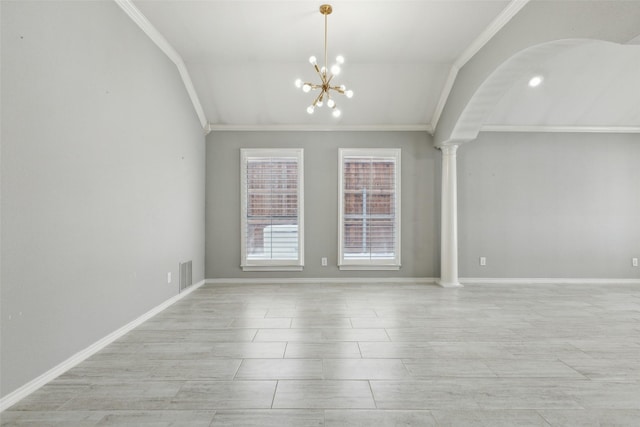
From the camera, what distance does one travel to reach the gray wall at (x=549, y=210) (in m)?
5.93

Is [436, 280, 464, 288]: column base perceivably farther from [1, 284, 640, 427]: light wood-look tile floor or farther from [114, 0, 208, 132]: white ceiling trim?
[114, 0, 208, 132]: white ceiling trim

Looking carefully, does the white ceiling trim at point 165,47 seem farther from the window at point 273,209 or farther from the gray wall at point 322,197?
the window at point 273,209

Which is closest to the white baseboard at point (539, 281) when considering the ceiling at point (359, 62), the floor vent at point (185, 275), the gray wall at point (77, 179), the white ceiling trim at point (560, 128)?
the white ceiling trim at point (560, 128)

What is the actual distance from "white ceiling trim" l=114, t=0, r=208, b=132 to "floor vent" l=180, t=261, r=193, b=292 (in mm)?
2315

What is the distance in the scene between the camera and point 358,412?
Answer: 6.59 ft

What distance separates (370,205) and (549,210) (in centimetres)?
308

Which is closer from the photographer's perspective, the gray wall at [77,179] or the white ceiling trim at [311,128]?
the gray wall at [77,179]

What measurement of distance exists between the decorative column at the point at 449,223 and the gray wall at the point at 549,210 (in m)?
0.41

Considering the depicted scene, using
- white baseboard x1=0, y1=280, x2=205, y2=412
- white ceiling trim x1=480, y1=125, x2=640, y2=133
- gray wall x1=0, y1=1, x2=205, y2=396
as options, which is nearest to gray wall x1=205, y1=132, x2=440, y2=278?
white ceiling trim x1=480, y1=125, x2=640, y2=133

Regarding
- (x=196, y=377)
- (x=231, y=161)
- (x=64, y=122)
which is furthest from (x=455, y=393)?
(x=231, y=161)

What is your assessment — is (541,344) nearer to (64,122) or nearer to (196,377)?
(196,377)

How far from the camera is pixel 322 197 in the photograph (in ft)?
19.4

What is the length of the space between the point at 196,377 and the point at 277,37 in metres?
3.75

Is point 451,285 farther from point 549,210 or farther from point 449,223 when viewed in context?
point 549,210
